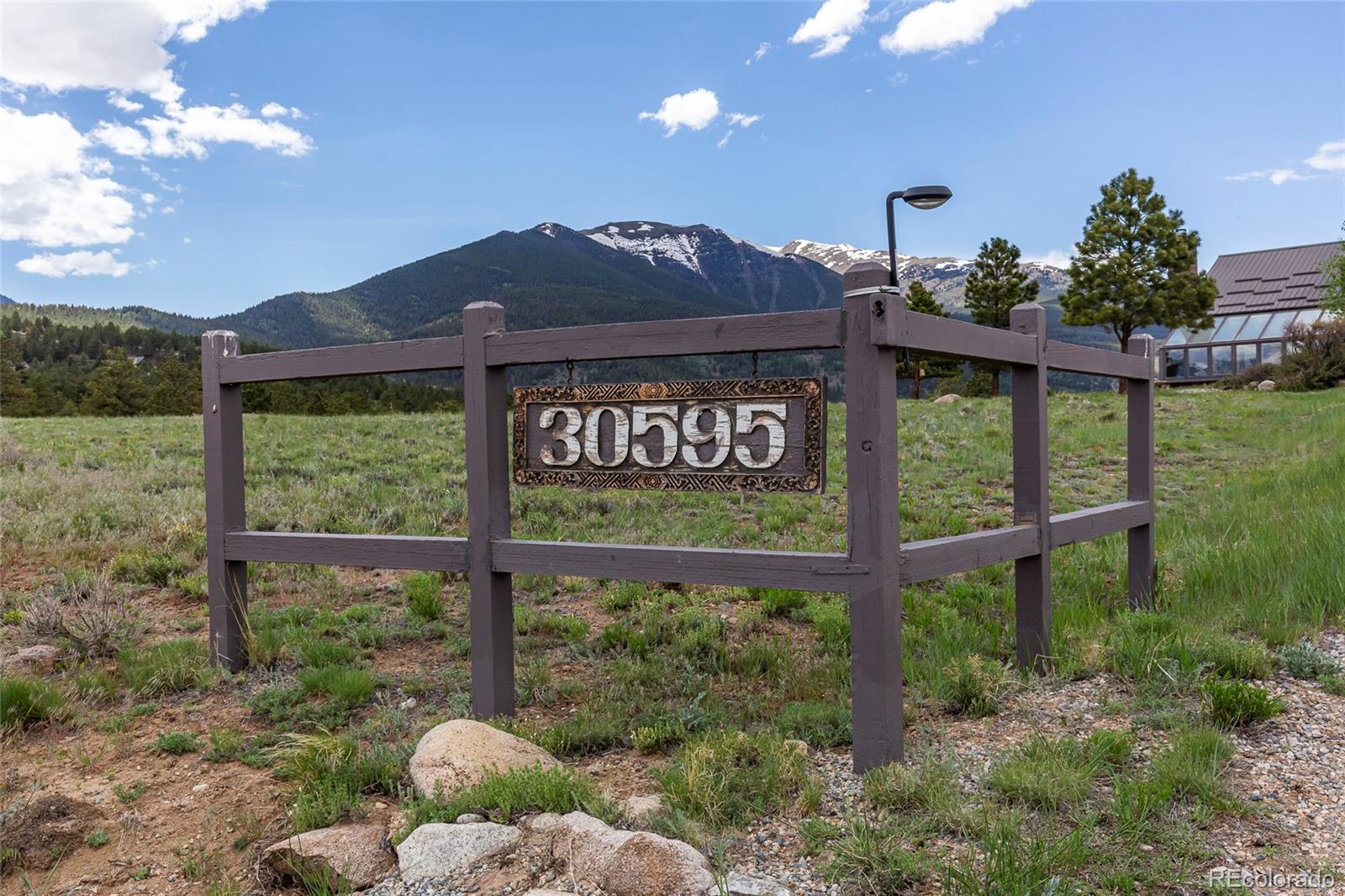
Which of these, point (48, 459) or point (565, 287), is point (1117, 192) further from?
point (565, 287)

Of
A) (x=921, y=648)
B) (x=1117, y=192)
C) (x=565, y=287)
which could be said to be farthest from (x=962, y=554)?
(x=565, y=287)

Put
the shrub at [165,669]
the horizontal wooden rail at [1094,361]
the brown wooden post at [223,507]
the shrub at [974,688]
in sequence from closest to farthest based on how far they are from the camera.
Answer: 1. the shrub at [974,688]
2. the horizontal wooden rail at [1094,361]
3. the shrub at [165,669]
4. the brown wooden post at [223,507]

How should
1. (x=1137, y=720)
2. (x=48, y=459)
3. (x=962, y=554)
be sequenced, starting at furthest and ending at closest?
(x=48, y=459) < (x=962, y=554) < (x=1137, y=720)

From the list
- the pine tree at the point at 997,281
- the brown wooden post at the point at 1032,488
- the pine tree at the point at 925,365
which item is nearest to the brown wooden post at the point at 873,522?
the brown wooden post at the point at 1032,488

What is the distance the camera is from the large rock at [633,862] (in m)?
2.71

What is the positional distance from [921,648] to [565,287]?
547ft

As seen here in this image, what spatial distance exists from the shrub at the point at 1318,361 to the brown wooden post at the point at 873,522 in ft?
108

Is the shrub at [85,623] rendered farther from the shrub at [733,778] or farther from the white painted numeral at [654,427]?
the shrub at [733,778]

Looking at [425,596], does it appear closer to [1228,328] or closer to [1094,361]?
[1094,361]

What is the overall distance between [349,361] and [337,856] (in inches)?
127

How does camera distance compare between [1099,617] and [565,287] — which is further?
[565,287]

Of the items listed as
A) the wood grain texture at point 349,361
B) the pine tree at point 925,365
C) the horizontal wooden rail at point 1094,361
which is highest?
the pine tree at point 925,365

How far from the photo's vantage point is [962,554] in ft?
14.6

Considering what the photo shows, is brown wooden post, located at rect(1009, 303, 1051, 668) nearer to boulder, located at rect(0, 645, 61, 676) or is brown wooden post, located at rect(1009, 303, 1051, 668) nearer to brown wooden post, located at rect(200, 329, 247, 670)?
brown wooden post, located at rect(200, 329, 247, 670)
